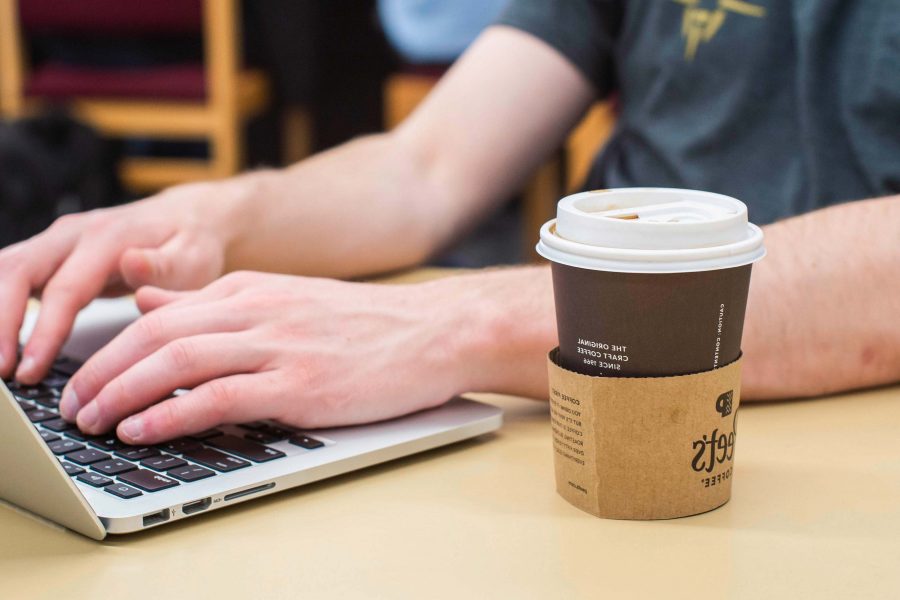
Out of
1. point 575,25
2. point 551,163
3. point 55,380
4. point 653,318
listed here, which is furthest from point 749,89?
point 551,163

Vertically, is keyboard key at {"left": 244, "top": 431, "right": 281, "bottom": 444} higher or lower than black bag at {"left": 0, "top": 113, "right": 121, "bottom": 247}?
higher

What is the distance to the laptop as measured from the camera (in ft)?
1.68

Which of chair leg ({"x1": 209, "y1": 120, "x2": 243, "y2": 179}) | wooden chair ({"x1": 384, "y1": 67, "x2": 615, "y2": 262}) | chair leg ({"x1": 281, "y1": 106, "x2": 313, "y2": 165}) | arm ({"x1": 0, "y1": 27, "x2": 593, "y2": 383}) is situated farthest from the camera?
chair leg ({"x1": 281, "y1": 106, "x2": 313, "y2": 165})

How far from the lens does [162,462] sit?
589 mm

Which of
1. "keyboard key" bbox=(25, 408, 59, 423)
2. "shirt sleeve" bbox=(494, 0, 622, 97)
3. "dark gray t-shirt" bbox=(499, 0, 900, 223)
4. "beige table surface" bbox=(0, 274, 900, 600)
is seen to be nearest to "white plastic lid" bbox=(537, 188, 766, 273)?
"beige table surface" bbox=(0, 274, 900, 600)

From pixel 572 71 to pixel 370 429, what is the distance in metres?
0.62

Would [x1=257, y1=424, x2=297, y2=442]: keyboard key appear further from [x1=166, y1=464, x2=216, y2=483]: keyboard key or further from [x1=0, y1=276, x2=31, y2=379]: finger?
[x1=0, y1=276, x2=31, y2=379]: finger

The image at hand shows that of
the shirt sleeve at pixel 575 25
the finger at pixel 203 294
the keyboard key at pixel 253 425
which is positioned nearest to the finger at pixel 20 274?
the finger at pixel 203 294

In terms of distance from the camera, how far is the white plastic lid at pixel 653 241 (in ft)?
1.62

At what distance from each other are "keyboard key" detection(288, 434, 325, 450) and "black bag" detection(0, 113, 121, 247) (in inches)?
65.6

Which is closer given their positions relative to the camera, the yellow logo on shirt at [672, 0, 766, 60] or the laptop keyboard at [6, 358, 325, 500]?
the laptop keyboard at [6, 358, 325, 500]

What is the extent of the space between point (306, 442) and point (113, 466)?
0.11 m

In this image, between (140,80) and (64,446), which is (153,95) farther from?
(64,446)

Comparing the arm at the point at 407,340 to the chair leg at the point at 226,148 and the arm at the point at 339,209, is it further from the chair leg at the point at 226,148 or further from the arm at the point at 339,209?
the chair leg at the point at 226,148
